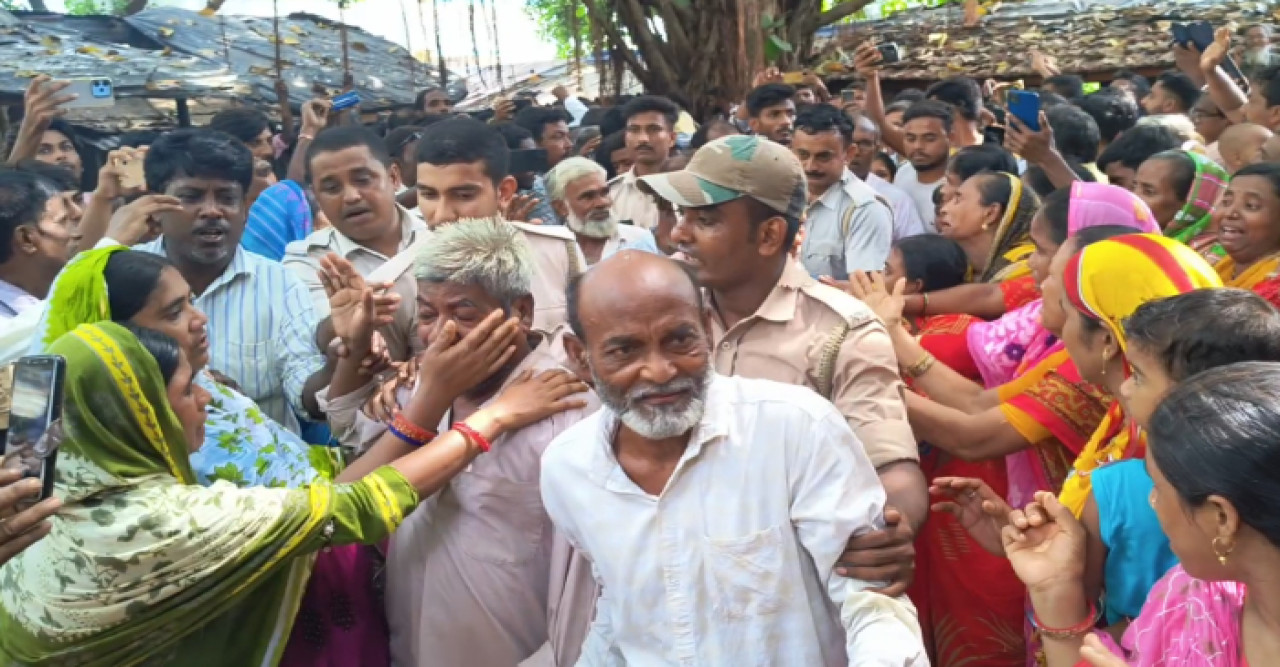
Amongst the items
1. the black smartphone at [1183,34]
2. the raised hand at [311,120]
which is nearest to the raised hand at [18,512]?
the raised hand at [311,120]

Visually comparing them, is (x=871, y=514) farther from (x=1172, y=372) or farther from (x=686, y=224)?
(x=686, y=224)

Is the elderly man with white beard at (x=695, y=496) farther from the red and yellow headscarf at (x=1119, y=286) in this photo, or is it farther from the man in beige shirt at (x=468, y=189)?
the man in beige shirt at (x=468, y=189)

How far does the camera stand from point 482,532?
2.62 meters

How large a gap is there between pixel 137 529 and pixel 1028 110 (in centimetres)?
431

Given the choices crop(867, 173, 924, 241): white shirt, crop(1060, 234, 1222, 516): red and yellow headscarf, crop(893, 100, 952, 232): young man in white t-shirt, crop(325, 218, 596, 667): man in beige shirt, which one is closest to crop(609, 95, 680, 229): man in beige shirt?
crop(867, 173, 924, 241): white shirt

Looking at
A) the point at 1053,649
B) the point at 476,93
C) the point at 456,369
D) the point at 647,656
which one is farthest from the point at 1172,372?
the point at 476,93

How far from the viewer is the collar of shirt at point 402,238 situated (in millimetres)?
4258

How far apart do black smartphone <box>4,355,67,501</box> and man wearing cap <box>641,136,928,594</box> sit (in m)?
1.51

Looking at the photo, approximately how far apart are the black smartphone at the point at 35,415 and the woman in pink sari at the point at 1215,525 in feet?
6.51

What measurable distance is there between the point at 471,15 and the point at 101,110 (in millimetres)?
4934

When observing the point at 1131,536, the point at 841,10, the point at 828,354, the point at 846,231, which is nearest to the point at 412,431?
the point at 828,354

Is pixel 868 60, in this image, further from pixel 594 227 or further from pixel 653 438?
pixel 653 438

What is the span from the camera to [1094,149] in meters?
5.85

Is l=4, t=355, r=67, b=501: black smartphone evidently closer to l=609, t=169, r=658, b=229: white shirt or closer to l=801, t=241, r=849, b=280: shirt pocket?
l=801, t=241, r=849, b=280: shirt pocket
